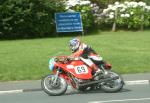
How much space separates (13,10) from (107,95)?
1403cm

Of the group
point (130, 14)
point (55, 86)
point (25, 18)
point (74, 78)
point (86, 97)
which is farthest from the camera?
point (130, 14)

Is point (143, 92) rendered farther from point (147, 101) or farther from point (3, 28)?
point (3, 28)

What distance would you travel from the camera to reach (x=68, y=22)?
97.7ft

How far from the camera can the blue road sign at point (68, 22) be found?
29281 millimetres

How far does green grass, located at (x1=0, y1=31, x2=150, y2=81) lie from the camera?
1755 centimetres

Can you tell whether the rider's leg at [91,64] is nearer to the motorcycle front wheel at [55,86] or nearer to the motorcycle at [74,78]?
the motorcycle at [74,78]

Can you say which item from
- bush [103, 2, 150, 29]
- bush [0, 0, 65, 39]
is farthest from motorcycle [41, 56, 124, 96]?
bush [103, 2, 150, 29]

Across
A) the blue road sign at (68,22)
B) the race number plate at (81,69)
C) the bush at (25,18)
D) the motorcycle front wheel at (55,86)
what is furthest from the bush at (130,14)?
the motorcycle front wheel at (55,86)

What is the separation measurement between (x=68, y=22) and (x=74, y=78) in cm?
1593

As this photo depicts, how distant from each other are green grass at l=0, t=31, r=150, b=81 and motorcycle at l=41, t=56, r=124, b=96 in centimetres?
267

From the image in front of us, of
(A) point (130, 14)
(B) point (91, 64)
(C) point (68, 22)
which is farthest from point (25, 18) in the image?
(B) point (91, 64)

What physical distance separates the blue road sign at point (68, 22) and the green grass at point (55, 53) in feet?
6.51

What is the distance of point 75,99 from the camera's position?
43.4ft

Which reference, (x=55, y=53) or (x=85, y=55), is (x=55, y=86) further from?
(x=55, y=53)
